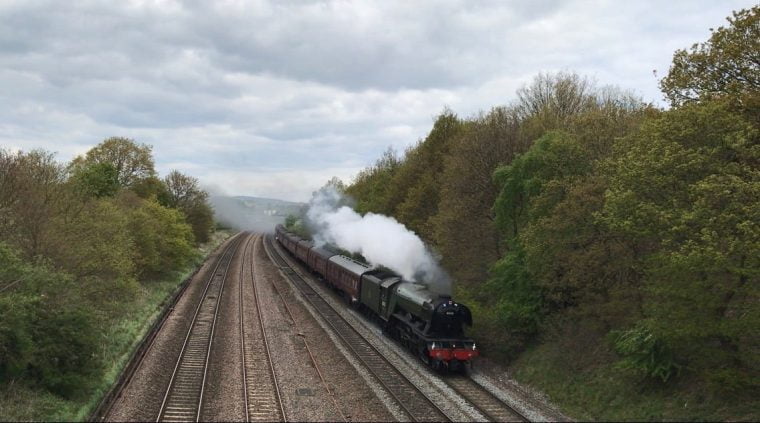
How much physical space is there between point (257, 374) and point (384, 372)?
15.0 feet

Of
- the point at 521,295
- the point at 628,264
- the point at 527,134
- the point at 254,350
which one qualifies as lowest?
the point at 254,350

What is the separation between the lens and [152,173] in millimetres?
72125

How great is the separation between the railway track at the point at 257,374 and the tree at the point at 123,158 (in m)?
46.5

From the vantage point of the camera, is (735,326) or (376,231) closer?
(735,326)

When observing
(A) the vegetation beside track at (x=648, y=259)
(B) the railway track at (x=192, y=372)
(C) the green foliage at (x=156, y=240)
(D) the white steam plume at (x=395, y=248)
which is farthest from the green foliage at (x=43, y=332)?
(C) the green foliage at (x=156, y=240)

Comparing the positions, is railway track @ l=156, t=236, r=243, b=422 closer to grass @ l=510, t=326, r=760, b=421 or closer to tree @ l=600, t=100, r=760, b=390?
grass @ l=510, t=326, r=760, b=421

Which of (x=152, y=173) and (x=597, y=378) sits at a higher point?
(x=152, y=173)

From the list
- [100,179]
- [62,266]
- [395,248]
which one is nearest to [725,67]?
[395,248]

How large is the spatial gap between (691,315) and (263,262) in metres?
51.3

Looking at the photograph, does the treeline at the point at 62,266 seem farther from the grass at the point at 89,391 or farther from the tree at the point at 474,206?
the tree at the point at 474,206

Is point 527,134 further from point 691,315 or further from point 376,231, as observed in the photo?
point 691,315

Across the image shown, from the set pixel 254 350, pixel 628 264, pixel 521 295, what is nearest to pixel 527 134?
pixel 521 295

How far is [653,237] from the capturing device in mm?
17219

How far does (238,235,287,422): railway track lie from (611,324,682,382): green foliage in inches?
409
